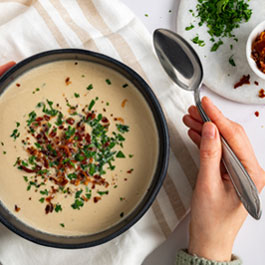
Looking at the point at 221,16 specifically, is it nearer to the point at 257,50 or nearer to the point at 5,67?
the point at 257,50

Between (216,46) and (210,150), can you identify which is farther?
(216,46)

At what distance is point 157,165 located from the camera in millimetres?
1405

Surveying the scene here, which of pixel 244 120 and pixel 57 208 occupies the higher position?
pixel 57 208

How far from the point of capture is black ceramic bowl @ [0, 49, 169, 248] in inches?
52.8

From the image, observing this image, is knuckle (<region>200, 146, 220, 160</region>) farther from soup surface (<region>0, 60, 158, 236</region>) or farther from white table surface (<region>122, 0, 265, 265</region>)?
white table surface (<region>122, 0, 265, 265</region>)

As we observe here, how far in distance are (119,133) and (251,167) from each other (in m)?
0.50

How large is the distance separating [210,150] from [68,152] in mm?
463

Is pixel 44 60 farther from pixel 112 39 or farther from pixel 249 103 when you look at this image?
pixel 249 103

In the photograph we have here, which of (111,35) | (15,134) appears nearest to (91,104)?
(15,134)

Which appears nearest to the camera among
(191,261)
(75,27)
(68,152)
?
(68,152)

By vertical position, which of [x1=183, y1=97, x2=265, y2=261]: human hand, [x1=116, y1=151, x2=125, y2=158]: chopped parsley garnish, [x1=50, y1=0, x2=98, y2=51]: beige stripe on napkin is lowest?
[x1=183, y1=97, x2=265, y2=261]: human hand

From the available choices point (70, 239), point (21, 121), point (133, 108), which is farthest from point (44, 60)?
point (70, 239)

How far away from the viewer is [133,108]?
1.42m

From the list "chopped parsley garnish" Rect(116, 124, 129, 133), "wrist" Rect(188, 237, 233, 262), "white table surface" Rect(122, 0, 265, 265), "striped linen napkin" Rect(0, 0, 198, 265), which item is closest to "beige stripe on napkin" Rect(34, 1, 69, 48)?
"striped linen napkin" Rect(0, 0, 198, 265)
